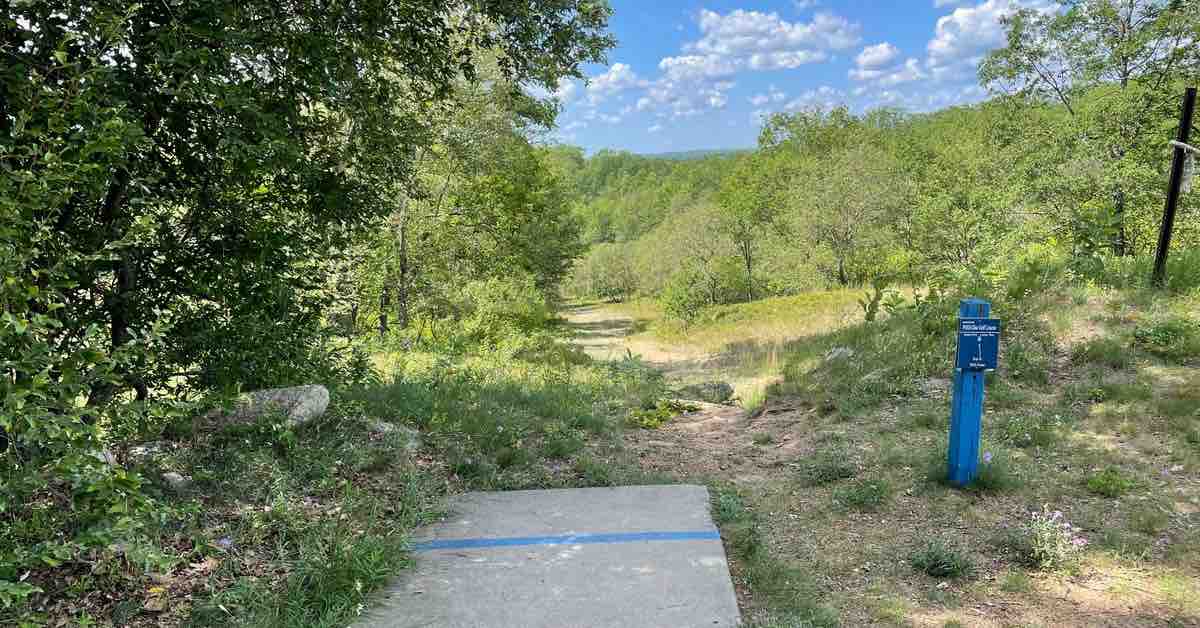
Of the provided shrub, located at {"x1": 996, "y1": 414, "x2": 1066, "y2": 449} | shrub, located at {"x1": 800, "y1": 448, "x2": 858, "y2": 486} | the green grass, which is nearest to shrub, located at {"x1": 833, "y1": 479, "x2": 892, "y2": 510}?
shrub, located at {"x1": 800, "y1": 448, "x2": 858, "y2": 486}

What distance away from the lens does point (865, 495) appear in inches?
184

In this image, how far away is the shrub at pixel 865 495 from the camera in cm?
465

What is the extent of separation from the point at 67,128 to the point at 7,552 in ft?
5.26

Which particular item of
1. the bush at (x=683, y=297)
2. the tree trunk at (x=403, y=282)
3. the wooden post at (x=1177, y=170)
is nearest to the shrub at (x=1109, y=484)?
the wooden post at (x=1177, y=170)

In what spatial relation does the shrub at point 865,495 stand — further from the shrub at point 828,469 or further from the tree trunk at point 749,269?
the tree trunk at point 749,269

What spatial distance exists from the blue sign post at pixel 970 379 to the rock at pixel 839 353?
4180 millimetres

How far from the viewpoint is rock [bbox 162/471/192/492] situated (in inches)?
150

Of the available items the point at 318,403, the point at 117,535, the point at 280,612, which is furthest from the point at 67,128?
the point at 318,403

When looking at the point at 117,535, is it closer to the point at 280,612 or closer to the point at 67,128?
the point at 280,612

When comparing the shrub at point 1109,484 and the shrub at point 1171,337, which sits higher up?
the shrub at point 1171,337

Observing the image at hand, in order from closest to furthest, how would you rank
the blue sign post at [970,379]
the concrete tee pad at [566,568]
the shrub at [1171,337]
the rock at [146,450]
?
the concrete tee pad at [566,568] < the rock at [146,450] < the blue sign post at [970,379] < the shrub at [1171,337]

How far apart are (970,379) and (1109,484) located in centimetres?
127

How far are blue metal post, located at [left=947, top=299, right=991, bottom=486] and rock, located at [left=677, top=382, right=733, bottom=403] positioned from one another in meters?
4.61

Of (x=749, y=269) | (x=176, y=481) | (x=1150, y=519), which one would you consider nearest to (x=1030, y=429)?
(x=1150, y=519)
